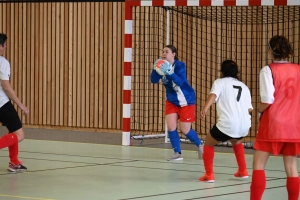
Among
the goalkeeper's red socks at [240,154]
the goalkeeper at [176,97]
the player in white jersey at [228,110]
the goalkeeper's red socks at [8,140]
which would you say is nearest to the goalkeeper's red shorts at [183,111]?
the goalkeeper at [176,97]

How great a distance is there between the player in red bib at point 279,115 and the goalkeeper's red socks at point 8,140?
3.34m

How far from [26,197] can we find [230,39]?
726cm

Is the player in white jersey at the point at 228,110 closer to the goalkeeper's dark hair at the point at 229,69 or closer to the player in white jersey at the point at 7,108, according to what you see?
the goalkeeper's dark hair at the point at 229,69

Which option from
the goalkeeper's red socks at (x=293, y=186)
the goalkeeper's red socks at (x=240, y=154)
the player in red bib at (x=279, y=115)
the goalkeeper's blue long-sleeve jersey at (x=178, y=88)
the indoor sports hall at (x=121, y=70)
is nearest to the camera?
the player in red bib at (x=279, y=115)

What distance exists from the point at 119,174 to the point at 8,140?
4.50ft

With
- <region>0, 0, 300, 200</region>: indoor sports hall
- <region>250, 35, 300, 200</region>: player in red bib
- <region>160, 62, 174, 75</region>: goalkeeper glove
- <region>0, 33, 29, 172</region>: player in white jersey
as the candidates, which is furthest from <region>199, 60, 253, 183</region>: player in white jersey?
<region>0, 33, 29, 172</region>: player in white jersey

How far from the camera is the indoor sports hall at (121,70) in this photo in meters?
9.73

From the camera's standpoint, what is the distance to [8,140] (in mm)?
7906

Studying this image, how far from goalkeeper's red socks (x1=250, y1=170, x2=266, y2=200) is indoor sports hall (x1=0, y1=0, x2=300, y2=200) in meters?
2.55

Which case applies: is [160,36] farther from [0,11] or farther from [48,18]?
[0,11]

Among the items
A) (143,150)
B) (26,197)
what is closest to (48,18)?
(143,150)

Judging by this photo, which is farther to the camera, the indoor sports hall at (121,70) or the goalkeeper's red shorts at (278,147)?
the indoor sports hall at (121,70)

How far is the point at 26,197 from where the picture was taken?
653 cm

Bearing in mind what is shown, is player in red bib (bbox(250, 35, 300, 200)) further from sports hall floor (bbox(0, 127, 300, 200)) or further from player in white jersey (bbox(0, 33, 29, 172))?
player in white jersey (bbox(0, 33, 29, 172))
